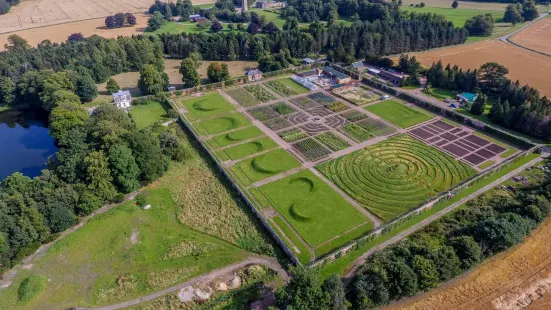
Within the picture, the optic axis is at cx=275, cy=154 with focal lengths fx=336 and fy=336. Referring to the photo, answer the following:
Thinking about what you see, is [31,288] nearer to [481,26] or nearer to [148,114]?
[148,114]

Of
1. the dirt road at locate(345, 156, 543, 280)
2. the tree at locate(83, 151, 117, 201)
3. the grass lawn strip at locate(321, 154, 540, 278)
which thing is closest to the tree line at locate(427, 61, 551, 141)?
the grass lawn strip at locate(321, 154, 540, 278)

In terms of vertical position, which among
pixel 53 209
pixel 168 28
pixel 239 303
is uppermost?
pixel 168 28

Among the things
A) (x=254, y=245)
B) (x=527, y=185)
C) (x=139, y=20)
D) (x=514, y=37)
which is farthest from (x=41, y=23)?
(x=514, y=37)

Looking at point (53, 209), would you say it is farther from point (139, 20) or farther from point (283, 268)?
point (139, 20)

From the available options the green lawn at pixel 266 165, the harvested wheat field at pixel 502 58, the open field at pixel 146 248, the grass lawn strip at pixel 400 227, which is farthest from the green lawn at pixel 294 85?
the grass lawn strip at pixel 400 227

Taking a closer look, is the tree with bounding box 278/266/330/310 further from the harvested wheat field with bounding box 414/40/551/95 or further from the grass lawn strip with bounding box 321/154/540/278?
the harvested wheat field with bounding box 414/40/551/95

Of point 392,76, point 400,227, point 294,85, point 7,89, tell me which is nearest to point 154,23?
point 7,89
